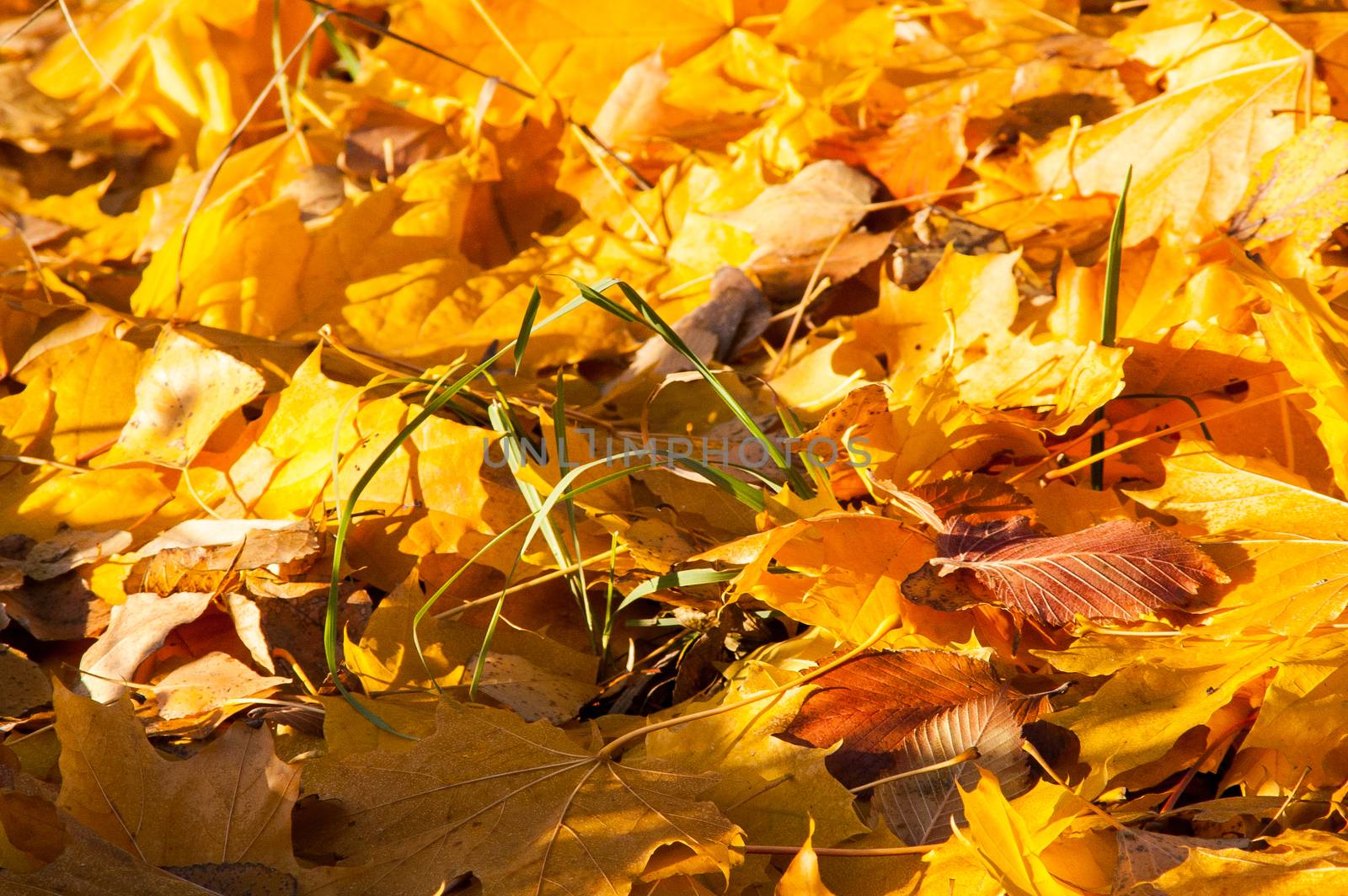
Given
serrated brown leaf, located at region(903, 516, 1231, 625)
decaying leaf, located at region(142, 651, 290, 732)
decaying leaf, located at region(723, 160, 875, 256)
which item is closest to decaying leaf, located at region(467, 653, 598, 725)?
decaying leaf, located at region(142, 651, 290, 732)

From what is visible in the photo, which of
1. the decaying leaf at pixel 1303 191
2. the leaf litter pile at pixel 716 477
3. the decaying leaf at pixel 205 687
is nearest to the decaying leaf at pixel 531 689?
the leaf litter pile at pixel 716 477

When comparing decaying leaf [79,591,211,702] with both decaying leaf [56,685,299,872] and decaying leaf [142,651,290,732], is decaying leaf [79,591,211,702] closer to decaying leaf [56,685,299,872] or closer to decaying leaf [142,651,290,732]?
decaying leaf [142,651,290,732]

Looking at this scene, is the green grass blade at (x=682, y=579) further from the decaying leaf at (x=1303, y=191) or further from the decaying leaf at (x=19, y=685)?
the decaying leaf at (x=1303, y=191)

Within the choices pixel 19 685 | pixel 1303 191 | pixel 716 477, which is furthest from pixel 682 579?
pixel 1303 191

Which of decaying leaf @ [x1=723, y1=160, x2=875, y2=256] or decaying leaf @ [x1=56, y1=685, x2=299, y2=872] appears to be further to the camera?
decaying leaf @ [x1=723, y1=160, x2=875, y2=256]

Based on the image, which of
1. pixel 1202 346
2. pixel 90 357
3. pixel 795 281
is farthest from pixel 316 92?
pixel 1202 346

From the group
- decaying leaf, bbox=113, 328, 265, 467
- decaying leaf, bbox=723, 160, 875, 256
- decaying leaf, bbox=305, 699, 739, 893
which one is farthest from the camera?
decaying leaf, bbox=723, 160, 875, 256

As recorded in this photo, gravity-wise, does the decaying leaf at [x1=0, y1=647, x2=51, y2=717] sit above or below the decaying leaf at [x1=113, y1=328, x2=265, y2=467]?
below
